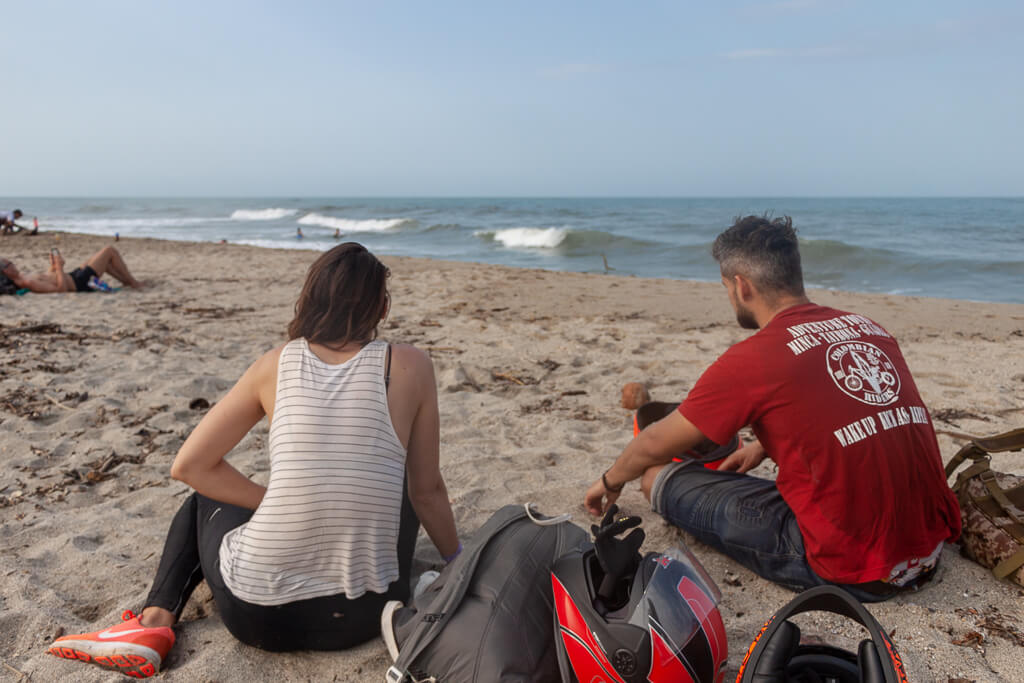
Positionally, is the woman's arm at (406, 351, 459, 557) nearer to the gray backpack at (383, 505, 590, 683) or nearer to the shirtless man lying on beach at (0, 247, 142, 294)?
the gray backpack at (383, 505, 590, 683)

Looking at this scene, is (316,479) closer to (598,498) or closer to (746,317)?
(598,498)

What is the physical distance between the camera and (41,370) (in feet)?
15.5

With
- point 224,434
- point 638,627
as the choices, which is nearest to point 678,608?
point 638,627

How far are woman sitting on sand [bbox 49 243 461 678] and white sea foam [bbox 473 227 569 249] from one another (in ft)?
60.4

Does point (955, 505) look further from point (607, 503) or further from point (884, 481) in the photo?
point (607, 503)

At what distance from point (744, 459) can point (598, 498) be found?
0.65m

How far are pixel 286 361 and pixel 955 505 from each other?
226 centimetres

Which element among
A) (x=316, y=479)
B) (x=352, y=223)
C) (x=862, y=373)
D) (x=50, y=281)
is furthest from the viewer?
(x=352, y=223)

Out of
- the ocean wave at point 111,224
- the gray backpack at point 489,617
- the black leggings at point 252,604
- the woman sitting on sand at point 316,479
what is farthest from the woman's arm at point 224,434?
the ocean wave at point 111,224

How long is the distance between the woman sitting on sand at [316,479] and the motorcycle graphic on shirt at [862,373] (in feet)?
4.21

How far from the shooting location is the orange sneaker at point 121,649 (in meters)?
1.97

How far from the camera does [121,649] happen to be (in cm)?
197

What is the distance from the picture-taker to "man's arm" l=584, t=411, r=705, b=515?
2.28 m

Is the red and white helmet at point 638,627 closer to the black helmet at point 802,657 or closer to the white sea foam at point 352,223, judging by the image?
the black helmet at point 802,657
